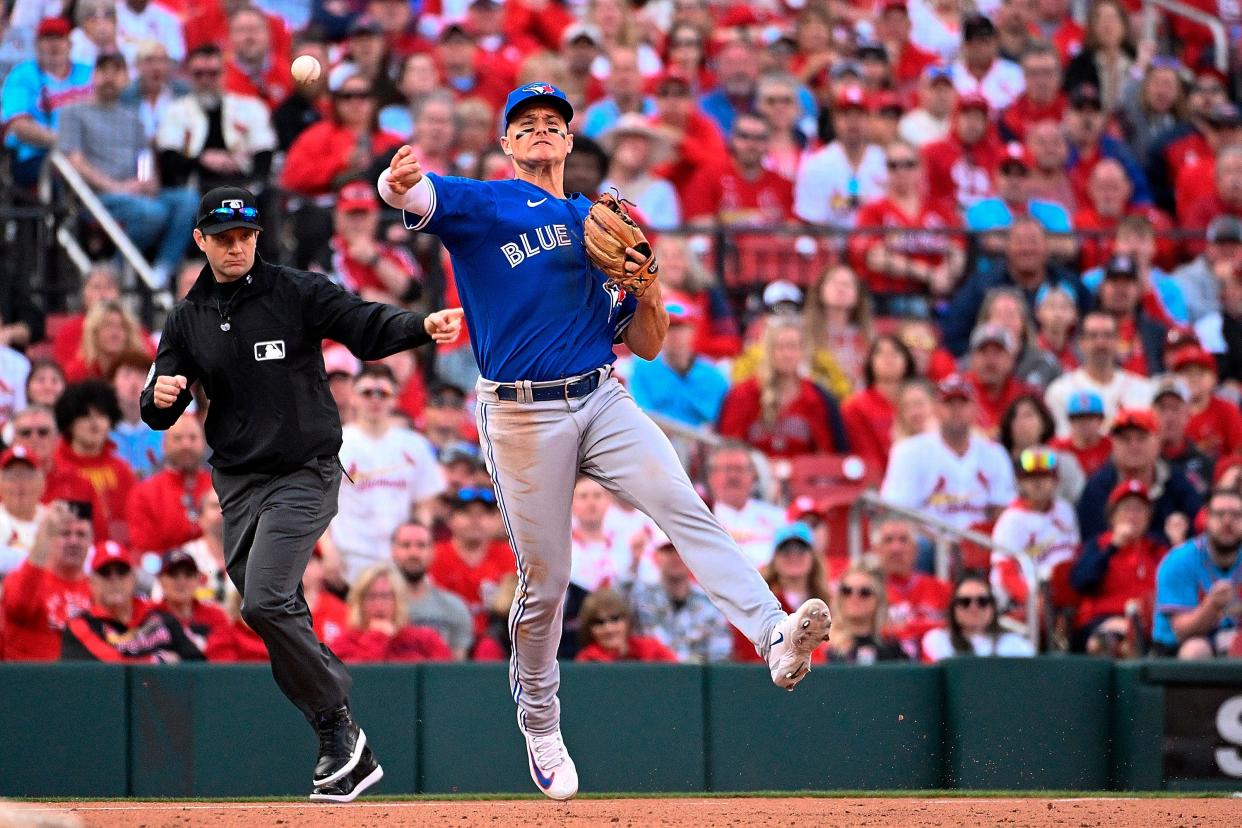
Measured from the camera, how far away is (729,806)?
7770 mm

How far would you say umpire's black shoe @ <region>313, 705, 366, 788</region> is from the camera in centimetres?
707

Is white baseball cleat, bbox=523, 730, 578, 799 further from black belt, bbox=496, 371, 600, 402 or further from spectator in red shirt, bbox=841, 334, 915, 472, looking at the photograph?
spectator in red shirt, bbox=841, 334, 915, 472

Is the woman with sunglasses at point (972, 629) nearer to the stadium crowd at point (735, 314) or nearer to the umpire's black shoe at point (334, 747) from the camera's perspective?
the stadium crowd at point (735, 314)

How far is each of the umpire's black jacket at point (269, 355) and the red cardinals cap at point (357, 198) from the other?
492 cm

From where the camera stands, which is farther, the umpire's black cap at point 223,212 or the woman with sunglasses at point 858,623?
the woman with sunglasses at point 858,623

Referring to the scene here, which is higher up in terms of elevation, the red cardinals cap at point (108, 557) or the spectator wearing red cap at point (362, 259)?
the spectator wearing red cap at point (362, 259)

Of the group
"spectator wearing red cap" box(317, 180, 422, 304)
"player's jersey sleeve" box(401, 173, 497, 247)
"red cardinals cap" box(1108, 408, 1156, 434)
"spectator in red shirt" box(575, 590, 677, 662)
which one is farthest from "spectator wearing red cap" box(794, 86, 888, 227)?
"player's jersey sleeve" box(401, 173, 497, 247)

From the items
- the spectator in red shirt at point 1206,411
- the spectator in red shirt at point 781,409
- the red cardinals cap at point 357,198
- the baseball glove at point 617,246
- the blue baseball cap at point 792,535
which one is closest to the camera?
the baseball glove at point 617,246

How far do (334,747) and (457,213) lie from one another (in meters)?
2.00

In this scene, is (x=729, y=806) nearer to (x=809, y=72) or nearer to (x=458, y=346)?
(x=458, y=346)

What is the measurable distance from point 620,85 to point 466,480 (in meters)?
4.17

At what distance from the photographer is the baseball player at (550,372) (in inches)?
256

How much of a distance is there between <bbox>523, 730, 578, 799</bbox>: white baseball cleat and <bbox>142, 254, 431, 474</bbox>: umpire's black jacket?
1274 mm

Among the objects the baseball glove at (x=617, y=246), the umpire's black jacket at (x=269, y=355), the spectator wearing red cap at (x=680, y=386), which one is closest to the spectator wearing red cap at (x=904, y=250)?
the spectator wearing red cap at (x=680, y=386)
